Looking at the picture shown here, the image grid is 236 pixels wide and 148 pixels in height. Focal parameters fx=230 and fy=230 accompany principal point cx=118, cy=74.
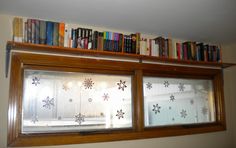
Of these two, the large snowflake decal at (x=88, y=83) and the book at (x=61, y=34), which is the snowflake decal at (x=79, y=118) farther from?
the book at (x=61, y=34)

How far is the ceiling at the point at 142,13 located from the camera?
201 centimetres

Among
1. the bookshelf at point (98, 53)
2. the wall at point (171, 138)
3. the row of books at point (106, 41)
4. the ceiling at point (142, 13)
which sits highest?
the ceiling at point (142, 13)

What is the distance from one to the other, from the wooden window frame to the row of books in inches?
6.0

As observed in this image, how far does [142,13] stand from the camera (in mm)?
2217

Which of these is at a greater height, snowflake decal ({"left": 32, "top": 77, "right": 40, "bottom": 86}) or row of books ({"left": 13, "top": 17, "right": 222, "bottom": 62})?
row of books ({"left": 13, "top": 17, "right": 222, "bottom": 62})

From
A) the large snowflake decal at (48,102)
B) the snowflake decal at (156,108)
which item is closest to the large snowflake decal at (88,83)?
the large snowflake decal at (48,102)

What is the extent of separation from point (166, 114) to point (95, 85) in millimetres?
991

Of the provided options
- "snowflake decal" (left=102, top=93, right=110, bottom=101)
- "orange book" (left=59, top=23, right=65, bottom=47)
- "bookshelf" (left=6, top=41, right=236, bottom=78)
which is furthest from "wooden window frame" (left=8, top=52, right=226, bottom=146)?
"snowflake decal" (left=102, top=93, right=110, bottom=101)

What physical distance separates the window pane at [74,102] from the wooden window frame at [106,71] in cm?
6

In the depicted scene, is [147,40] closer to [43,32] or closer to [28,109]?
[43,32]

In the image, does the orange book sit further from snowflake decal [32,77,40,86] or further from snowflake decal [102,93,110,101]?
snowflake decal [102,93,110,101]

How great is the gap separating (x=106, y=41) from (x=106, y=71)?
339mm

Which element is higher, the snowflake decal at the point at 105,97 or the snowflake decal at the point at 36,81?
the snowflake decal at the point at 36,81

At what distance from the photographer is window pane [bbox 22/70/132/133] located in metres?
2.22
